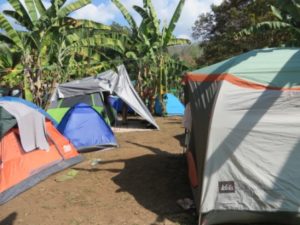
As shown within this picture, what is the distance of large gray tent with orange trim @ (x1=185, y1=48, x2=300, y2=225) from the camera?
4887mm

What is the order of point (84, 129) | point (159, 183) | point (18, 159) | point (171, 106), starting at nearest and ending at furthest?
1. point (159, 183)
2. point (18, 159)
3. point (84, 129)
4. point (171, 106)

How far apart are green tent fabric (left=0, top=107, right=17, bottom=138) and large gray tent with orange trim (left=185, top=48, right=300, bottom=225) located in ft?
12.6

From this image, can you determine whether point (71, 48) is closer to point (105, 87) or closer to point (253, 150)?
point (105, 87)

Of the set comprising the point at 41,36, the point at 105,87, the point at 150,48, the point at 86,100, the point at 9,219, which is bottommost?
the point at 9,219

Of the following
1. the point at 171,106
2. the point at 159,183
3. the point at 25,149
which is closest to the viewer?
the point at 159,183

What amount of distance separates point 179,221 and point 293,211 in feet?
4.74

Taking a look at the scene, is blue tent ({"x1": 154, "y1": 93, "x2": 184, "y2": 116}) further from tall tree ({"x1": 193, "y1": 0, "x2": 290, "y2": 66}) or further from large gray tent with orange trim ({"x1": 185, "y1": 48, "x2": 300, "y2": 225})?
large gray tent with orange trim ({"x1": 185, "y1": 48, "x2": 300, "y2": 225})

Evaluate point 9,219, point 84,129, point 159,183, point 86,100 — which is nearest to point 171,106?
point 86,100

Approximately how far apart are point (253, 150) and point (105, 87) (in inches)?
328

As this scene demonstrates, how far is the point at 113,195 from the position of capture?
6410 millimetres

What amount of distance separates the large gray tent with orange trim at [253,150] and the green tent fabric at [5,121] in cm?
384

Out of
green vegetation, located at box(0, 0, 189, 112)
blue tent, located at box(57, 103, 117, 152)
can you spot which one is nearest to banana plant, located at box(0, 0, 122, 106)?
green vegetation, located at box(0, 0, 189, 112)

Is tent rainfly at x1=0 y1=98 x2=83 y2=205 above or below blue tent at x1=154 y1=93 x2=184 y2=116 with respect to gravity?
above

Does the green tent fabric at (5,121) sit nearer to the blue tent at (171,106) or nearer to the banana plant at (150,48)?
the banana plant at (150,48)
